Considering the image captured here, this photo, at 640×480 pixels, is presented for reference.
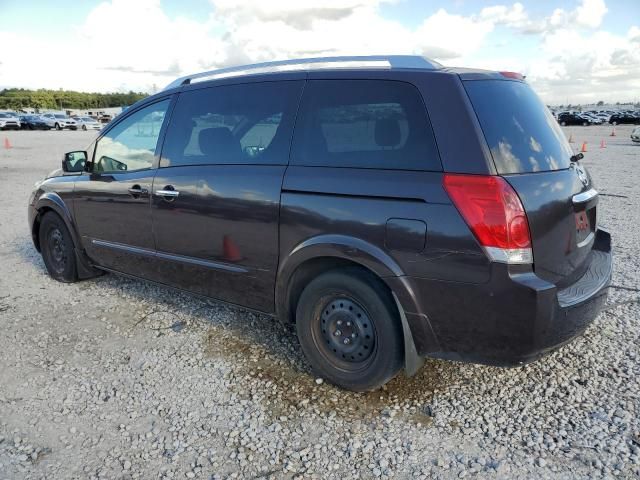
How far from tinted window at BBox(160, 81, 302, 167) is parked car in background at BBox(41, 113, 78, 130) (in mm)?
49468

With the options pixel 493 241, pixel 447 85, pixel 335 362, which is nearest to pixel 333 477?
pixel 335 362

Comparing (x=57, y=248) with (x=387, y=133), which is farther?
(x=57, y=248)

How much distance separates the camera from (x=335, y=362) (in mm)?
3240

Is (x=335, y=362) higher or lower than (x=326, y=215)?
lower

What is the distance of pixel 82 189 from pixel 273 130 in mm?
2415

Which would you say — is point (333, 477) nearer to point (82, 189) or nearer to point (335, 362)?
point (335, 362)

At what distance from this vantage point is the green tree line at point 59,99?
93.8 meters

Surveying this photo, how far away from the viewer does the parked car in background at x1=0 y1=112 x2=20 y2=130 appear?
4328 centimetres

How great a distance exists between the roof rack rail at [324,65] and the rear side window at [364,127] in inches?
5.5

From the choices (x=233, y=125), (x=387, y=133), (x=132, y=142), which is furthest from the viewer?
(x=132, y=142)

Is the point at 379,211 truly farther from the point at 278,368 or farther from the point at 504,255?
the point at 278,368

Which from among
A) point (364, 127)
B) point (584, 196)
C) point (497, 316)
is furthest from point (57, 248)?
point (584, 196)

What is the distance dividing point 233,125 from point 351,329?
1.72 m

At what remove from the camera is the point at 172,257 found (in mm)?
4047
